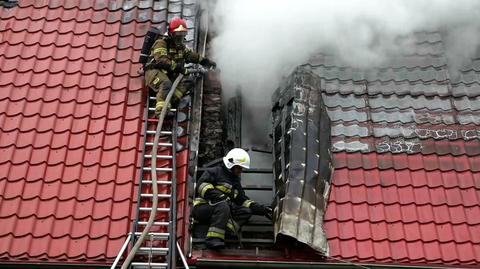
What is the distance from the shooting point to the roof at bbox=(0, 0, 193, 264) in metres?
5.38

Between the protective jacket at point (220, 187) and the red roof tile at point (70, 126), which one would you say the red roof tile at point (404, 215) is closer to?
the protective jacket at point (220, 187)

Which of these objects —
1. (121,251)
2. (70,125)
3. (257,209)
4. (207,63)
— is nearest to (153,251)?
(121,251)

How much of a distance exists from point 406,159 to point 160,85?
114 inches

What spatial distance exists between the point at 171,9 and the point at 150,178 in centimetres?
309

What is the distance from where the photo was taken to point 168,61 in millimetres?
6750

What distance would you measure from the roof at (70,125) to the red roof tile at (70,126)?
0.4 inches

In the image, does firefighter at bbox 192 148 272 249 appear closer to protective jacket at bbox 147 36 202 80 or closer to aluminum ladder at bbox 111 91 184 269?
aluminum ladder at bbox 111 91 184 269

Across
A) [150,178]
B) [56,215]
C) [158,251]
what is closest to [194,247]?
[158,251]

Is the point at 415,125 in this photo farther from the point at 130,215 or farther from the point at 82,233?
the point at 82,233

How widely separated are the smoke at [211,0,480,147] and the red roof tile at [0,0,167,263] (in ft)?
3.87

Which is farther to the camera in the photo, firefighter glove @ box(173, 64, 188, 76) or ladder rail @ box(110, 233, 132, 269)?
firefighter glove @ box(173, 64, 188, 76)

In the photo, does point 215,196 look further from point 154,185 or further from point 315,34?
point 315,34

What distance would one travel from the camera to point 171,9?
812 centimetres

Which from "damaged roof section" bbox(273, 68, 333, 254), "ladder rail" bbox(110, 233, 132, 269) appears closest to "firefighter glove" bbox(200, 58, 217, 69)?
"damaged roof section" bbox(273, 68, 333, 254)
